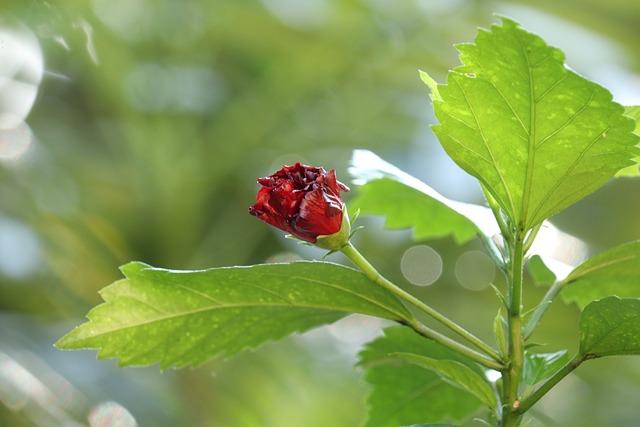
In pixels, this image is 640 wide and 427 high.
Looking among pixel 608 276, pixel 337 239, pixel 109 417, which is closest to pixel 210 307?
pixel 337 239

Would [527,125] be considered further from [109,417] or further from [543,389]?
[109,417]

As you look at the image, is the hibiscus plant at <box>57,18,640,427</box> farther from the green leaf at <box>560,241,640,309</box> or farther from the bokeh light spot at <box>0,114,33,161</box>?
the bokeh light spot at <box>0,114,33,161</box>

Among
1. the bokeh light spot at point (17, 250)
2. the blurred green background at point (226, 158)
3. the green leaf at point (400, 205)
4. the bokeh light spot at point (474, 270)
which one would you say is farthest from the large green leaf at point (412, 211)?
the bokeh light spot at point (474, 270)

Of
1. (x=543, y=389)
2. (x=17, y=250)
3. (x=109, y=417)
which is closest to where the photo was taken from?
(x=543, y=389)

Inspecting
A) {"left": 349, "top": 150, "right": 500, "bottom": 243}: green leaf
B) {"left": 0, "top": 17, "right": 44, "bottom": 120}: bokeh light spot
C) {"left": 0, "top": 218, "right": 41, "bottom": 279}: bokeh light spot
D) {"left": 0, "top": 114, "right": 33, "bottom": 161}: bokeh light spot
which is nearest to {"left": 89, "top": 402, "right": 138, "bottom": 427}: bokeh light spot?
{"left": 0, "top": 218, "right": 41, "bottom": 279}: bokeh light spot

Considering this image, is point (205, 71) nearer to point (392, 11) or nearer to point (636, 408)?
point (392, 11)

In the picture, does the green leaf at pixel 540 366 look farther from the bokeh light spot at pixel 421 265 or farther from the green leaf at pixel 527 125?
the bokeh light spot at pixel 421 265

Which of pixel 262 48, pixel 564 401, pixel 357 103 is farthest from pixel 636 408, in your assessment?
pixel 262 48
